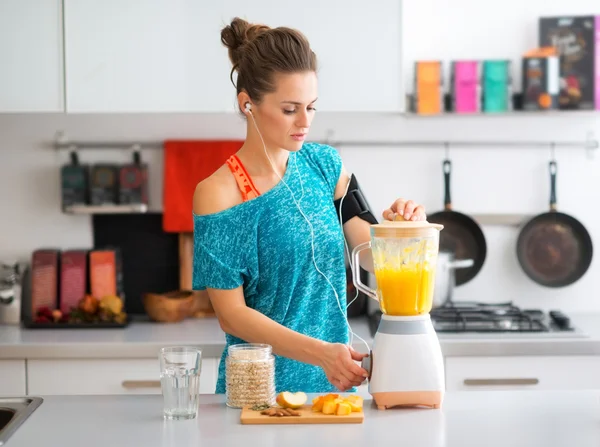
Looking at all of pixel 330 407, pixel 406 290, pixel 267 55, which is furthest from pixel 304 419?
pixel 267 55

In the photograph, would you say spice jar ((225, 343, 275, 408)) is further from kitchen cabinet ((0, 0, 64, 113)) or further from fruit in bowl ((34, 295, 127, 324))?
kitchen cabinet ((0, 0, 64, 113))

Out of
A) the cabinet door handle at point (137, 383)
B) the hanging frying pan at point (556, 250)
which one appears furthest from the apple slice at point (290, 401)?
the hanging frying pan at point (556, 250)

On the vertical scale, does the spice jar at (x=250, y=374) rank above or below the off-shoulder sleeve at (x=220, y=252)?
below

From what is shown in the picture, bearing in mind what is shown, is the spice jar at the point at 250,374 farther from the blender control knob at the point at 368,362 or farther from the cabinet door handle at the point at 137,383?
the cabinet door handle at the point at 137,383

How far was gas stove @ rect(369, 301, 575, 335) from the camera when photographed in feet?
9.46

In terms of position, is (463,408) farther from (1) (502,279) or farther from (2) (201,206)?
(1) (502,279)

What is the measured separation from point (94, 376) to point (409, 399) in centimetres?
141

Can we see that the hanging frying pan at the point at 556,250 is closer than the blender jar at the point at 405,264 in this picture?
No

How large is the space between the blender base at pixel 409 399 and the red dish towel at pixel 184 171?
168cm

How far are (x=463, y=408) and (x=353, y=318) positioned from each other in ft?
4.93

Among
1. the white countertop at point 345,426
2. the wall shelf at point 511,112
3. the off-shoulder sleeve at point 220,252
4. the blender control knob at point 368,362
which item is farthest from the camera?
the wall shelf at point 511,112

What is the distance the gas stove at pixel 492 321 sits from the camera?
9.46ft

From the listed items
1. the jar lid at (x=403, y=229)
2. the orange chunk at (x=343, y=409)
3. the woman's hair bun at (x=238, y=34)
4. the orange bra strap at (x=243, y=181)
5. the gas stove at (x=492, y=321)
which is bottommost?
the gas stove at (x=492, y=321)

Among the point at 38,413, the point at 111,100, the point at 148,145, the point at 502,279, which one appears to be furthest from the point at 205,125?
the point at 38,413
